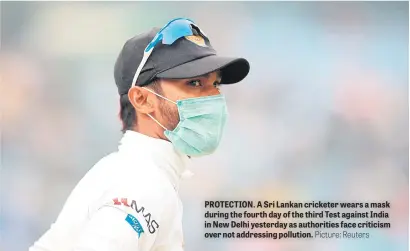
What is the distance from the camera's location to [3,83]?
132 centimetres

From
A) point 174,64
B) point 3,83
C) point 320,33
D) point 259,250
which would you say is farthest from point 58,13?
point 259,250

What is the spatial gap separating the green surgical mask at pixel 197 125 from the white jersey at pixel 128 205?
0.09 feet

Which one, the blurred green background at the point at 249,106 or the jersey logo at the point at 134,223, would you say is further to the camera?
the blurred green background at the point at 249,106

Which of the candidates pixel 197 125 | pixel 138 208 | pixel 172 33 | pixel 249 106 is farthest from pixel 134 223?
pixel 249 106

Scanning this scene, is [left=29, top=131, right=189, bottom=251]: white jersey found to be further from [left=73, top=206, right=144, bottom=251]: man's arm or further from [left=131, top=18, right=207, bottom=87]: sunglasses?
[left=131, top=18, right=207, bottom=87]: sunglasses

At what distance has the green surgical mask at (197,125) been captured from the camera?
103cm

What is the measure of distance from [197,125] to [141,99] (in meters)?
0.13

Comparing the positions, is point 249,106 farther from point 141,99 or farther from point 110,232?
point 110,232

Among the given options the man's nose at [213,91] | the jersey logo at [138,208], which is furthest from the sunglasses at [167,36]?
the jersey logo at [138,208]

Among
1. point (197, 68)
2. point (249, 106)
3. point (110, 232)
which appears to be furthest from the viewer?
point (249, 106)

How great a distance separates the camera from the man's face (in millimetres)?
1022

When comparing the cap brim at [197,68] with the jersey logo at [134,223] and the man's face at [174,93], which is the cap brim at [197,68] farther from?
the jersey logo at [134,223]

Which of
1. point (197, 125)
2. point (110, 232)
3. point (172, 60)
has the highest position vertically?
point (172, 60)

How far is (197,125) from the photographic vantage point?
Result: 104cm
